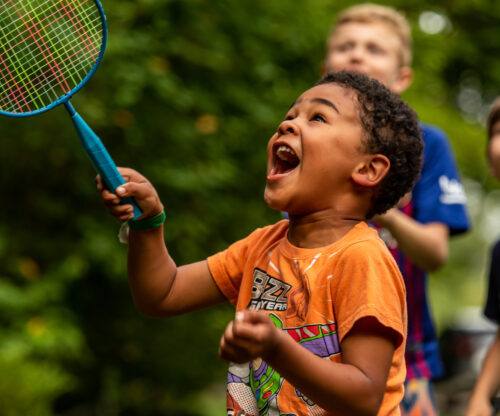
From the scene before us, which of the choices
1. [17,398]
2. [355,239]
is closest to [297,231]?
[355,239]

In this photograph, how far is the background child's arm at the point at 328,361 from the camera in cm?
151

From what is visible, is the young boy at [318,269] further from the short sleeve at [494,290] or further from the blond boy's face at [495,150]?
the short sleeve at [494,290]

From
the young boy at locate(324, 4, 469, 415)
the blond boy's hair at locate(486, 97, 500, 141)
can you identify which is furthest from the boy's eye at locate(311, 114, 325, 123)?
the blond boy's hair at locate(486, 97, 500, 141)

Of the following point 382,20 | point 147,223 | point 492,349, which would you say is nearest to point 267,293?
point 147,223

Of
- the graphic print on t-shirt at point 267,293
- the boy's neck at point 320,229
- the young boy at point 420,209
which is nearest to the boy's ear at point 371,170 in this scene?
the boy's neck at point 320,229

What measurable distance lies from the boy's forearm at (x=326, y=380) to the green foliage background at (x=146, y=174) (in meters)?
3.11

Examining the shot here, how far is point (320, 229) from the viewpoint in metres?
1.97

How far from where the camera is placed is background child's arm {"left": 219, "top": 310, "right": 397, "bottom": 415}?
59.5 inches

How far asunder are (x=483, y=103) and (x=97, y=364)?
372 inches

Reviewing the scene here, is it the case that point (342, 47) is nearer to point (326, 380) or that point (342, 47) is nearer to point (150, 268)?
point (150, 268)

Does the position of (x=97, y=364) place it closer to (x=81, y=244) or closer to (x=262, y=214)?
(x=81, y=244)

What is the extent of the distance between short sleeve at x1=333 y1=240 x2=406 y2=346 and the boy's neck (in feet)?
0.39

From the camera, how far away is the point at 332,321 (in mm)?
1789

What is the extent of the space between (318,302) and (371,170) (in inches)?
16.6
